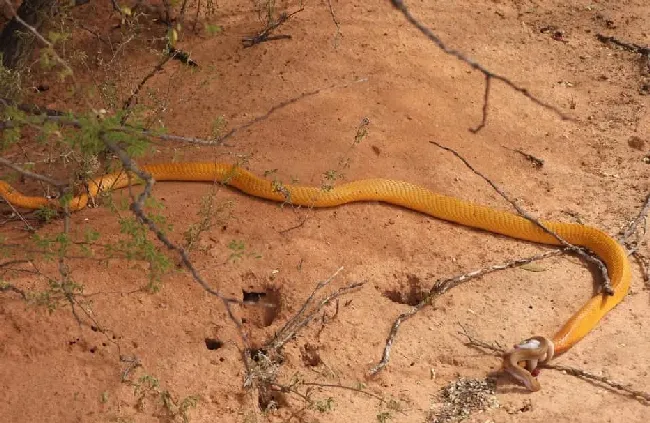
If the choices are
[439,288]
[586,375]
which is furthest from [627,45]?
[586,375]

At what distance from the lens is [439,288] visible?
16.4 feet

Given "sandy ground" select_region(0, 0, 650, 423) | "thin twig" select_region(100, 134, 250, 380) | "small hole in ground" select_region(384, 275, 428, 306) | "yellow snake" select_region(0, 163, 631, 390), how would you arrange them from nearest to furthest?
1. "thin twig" select_region(100, 134, 250, 380)
2. "sandy ground" select_region(0, 0, 650, 423)
3. "small hole in ground" select_region(384, 275, 428, 306)
4. "yellow snake" select_region(0, 163, 631, 390)

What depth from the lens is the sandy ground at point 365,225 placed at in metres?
4.12

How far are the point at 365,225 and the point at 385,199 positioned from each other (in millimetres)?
310

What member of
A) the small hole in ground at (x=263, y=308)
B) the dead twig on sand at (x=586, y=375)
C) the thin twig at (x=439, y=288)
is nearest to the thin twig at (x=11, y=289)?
the small hole in ground at (x=263, y=308)

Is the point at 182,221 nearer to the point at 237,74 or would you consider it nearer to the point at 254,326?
the point at 254,326

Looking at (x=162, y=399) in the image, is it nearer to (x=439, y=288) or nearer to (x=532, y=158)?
(x=439, y=288)

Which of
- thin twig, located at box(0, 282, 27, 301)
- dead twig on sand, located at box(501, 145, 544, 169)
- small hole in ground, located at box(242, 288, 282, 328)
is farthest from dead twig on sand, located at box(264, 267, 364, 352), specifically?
dead twig on sand, located at box(501, 145, 544, 169)

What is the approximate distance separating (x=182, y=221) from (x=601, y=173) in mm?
3319

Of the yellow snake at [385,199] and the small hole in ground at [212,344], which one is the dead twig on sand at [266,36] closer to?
the yellow snake at [385,199]

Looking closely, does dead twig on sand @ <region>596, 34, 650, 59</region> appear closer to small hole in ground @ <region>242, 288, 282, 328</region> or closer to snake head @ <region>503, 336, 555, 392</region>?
snake head @ <region>503, 336, 555, 392</region>

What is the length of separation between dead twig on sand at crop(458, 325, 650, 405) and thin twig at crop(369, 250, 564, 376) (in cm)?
32

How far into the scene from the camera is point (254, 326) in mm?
4602

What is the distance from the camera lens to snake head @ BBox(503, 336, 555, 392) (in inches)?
168
